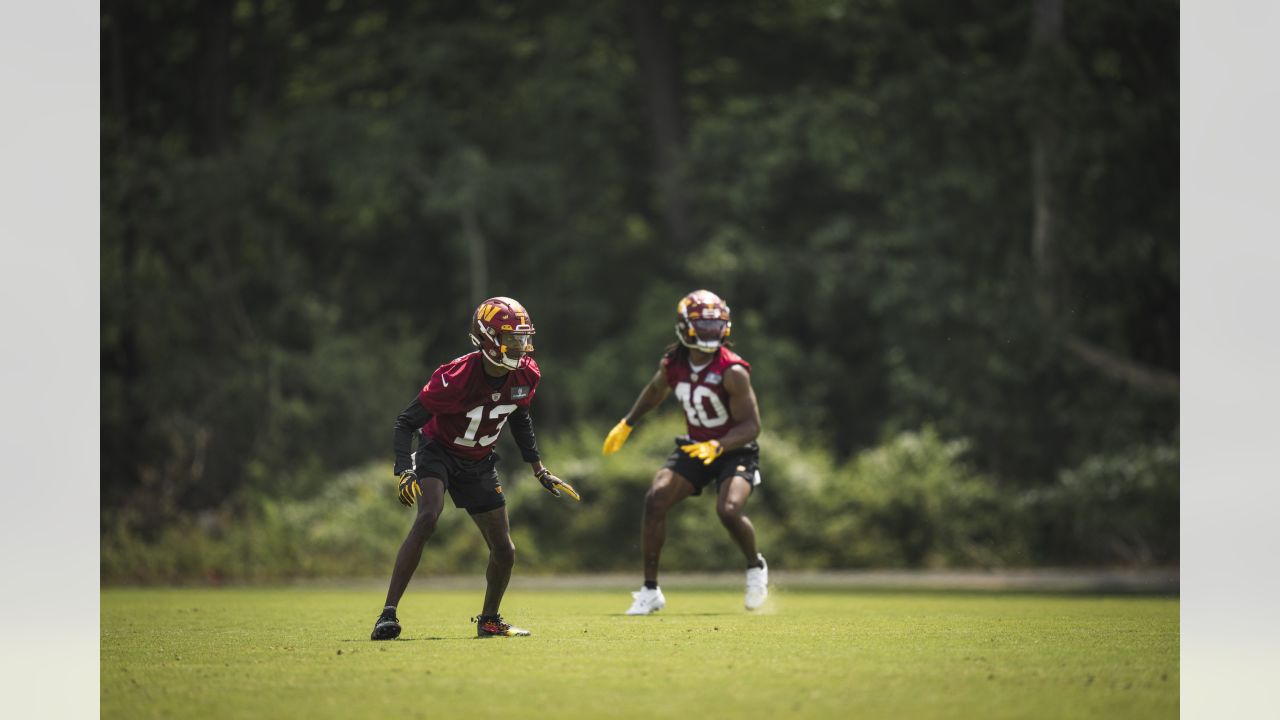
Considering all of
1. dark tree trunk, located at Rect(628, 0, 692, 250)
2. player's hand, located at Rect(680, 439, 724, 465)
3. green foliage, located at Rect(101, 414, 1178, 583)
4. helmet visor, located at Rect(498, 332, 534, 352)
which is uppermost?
dark tree trunk, located at Rect(628, 0, 692, 250)

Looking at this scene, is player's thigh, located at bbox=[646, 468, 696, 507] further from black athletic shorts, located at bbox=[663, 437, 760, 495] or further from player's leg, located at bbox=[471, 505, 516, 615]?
player's leg, located at bbox=[471, 505, 516, 615]

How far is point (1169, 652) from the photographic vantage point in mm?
9375

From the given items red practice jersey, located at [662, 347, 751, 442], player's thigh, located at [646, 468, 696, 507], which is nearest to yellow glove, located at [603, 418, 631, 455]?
player's thigh, located at [646, 468, 696, 507]

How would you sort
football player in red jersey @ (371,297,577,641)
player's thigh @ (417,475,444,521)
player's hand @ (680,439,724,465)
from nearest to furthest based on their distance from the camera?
player's thigh @ (417,475,444,521)
football player in red jersey @ (371,297,577,641)
player's hand @ (680,439,724,465)

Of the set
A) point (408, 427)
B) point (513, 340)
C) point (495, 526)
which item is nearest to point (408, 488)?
point (408, 427)

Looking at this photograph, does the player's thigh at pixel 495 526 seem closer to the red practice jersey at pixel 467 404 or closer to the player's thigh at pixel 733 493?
the red practice jersey at pixel 467 404

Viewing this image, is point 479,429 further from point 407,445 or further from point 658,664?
point 658,664

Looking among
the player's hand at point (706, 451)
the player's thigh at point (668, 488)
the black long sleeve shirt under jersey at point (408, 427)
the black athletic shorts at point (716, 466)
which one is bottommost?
the player's thigh at point (668, 488)

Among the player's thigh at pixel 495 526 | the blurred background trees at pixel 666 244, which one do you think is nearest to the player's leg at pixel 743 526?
the player's thigh at pixel 495 526

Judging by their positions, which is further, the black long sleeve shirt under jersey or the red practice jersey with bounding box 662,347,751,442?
the red practice jersey with bounding box 662,347,751,442

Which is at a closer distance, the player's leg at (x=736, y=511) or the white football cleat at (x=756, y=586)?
the player's leg at (x=736, y=511)

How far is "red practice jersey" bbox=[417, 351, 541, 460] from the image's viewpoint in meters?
9.80

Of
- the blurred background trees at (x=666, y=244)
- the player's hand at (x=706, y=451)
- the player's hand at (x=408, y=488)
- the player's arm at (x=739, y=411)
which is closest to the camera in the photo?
the player's hand at (x=408, y=488)

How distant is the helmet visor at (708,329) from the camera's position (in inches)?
454
